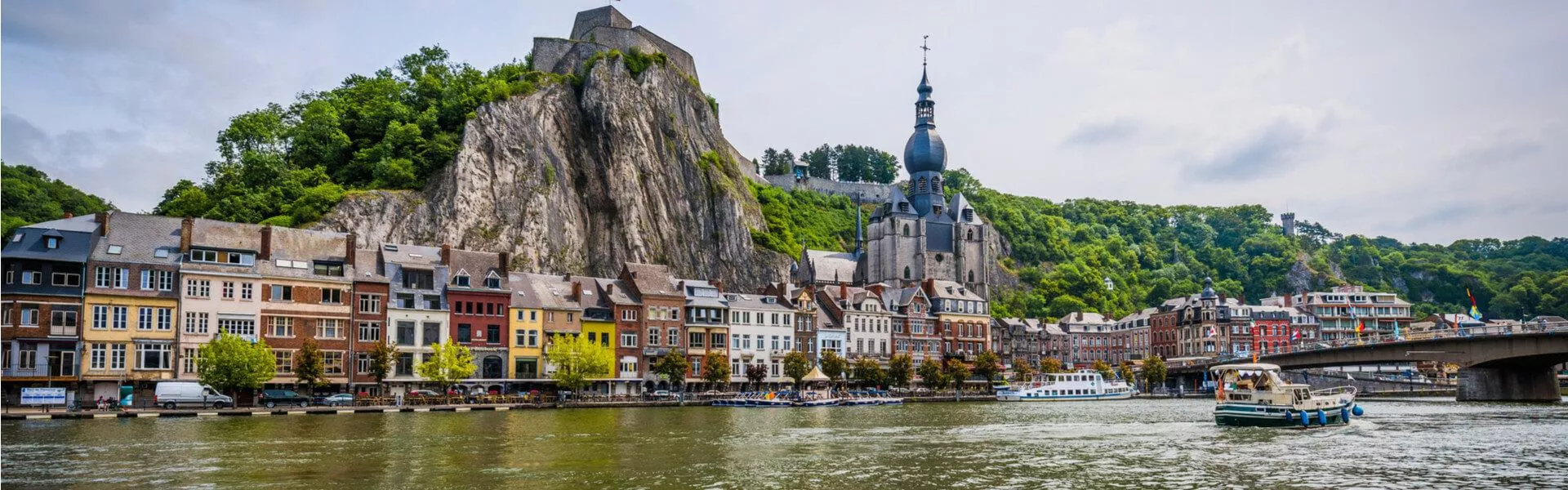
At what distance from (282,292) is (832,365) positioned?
41736mm

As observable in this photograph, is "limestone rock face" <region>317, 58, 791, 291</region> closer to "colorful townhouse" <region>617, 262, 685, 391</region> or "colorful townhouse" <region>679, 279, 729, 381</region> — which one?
"colorful townhouse" <region>617, 262, 685, 391</region>

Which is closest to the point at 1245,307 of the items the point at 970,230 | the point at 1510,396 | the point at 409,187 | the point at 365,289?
the point at 970,230

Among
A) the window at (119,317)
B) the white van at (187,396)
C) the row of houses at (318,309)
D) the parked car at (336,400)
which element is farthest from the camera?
the parked car at (336,400)

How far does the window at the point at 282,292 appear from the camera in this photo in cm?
7838

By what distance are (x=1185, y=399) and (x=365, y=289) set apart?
6972 cm

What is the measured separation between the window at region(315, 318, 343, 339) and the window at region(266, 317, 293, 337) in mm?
1583

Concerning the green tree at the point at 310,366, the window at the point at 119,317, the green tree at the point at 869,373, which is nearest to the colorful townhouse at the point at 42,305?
the window at the point at 119,317

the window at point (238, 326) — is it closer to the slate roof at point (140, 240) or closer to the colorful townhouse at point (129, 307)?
the colorful townhouse at point (129, 307)

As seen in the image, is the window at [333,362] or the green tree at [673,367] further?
the green tree at [673,367]

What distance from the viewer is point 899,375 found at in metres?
103

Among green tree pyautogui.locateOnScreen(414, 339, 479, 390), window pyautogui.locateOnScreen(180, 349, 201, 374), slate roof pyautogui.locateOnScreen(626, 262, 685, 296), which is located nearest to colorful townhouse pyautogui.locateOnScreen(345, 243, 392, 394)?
green tree pyautogui.locateOnScreen(414, 339, 479, 390)

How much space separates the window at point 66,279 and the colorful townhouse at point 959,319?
75.9 m

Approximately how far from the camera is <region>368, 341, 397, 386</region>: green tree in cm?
7788

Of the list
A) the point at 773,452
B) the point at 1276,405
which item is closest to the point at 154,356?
the point at 773,452
